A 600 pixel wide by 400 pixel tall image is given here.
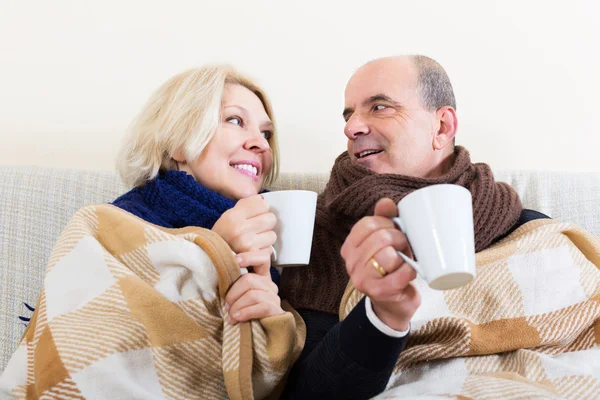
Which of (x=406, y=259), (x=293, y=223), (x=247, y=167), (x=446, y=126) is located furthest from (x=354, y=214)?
(x=406, y=259)

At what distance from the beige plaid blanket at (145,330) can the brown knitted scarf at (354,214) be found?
6.3 inches

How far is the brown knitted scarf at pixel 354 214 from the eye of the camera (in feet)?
3.86

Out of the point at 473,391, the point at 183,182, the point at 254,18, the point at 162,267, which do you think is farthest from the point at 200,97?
the point at 473,391

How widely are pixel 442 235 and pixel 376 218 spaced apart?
0.10m

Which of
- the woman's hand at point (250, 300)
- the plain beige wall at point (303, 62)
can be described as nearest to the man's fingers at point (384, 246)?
the woman's hand at point (250, 300)

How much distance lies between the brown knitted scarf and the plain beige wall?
544mm

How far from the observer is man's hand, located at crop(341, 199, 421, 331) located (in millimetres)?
714

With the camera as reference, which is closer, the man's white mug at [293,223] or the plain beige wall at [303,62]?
the man's white mug at [293,223]

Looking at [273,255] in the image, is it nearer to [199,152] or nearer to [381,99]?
[199,152]

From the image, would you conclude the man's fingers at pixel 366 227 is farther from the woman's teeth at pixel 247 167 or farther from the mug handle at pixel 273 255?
the woman's teeth at pixel 247 167

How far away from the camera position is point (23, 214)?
1442 millimetres

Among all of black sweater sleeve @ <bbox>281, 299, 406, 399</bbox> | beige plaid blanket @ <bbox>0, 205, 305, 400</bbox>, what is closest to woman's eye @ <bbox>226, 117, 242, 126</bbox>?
beige plaid blanket @ <bbox>0, 205, 305, 400</bbox>

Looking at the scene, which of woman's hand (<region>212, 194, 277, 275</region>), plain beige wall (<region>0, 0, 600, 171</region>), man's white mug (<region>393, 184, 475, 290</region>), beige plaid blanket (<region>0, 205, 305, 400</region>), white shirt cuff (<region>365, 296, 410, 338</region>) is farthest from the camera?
plain beige wall (<region>0, 0, 600, 171</region>)

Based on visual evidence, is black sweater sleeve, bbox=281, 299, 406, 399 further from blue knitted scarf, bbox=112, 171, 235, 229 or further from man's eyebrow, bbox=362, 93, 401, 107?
man's eyebrow, bbox=362, 93, 401, 107
